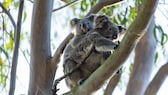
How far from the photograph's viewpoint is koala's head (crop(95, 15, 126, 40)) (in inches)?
102

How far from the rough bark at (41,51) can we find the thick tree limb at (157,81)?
2.98 ft

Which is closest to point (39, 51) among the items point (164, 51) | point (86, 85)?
point (86, 85)

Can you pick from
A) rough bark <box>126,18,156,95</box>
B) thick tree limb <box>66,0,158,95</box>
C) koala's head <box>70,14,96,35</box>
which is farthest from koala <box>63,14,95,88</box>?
thick tree limb <box>66,0,158,95</box>

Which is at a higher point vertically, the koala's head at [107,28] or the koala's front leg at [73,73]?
the koala's head at [107,28]

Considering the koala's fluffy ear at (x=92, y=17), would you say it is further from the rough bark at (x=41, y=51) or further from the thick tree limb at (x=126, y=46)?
the thick tree limb at (x=126, y=46)

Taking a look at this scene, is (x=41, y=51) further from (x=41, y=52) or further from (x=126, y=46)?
(x=126, y=46)

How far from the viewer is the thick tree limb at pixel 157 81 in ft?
9.23

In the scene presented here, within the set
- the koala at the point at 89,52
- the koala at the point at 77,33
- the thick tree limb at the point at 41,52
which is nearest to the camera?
the thick tree limb at the point at 41,52

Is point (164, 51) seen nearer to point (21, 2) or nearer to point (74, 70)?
point (74, 70)

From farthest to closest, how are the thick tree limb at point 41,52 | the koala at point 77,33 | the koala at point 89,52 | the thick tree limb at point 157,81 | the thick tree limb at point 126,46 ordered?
the thick tree limb at point 157,81 < the koala at point 77,33 < the koala at point 89,52 < the thick tree limb at point 41,52 < the thick tree limb at point 126,46

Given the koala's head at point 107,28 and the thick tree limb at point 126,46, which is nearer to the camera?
the thick tree limb at point 126,46

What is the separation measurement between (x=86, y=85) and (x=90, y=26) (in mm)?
1001

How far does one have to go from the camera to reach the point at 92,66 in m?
2.56

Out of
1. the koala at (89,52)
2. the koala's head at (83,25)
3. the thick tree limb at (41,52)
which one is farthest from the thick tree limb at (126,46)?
the koala's head at (83,25)
